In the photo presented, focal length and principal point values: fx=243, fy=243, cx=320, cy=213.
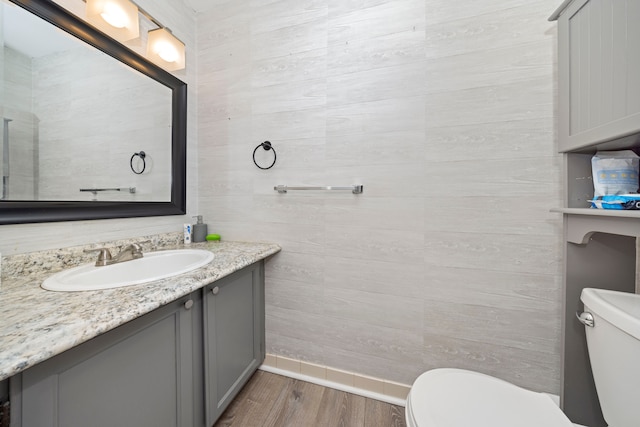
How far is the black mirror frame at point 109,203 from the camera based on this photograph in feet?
3.03

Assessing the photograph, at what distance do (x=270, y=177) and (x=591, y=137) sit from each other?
1429 mm

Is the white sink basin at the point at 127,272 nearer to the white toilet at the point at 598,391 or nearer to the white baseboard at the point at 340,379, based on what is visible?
the white baseboard at the point at 340,379

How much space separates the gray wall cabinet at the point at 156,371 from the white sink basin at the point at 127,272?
139mm

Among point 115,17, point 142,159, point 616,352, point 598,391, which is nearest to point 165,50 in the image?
point 115,17

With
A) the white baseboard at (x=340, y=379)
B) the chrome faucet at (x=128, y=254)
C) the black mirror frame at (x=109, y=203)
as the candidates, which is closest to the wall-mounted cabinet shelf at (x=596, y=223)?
the white baseboard at (x=340, y=379)

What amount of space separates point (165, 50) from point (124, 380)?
5.44 ft

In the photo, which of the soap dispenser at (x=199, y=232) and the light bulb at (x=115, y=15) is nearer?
the light bulb at (x=115, y=15)

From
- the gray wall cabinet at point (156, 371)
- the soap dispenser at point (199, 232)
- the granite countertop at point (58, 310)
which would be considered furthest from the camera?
the soap dispenser at point (199, 232)

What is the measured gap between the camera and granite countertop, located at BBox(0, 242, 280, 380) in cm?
47

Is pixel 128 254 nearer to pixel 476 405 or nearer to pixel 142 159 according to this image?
pixel 142 159

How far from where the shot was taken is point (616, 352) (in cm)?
73

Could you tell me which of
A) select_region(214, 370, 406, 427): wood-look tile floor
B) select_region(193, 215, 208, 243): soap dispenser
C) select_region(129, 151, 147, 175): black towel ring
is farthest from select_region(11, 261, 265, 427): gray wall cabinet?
select_region(129, 151, 147, 175): black towel ring

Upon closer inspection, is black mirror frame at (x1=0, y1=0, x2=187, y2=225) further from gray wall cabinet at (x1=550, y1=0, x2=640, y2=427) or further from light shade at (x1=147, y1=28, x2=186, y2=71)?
gray wall cabinet at (x1=550, y1=0, x2=640, y2=427)

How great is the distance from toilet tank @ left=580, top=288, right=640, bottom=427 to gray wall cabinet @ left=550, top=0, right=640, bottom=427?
0.22 m
